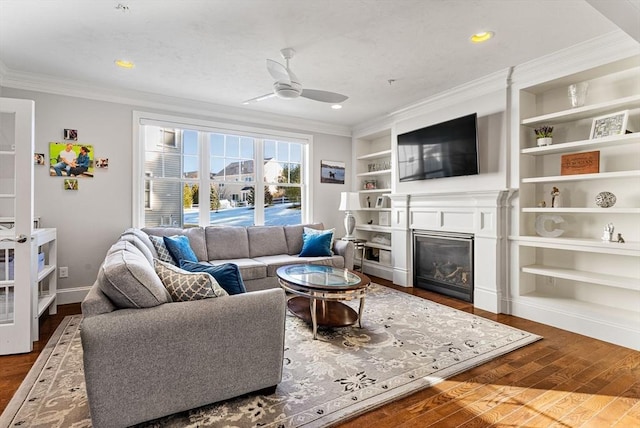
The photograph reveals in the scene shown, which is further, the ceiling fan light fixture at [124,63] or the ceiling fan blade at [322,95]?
the ceiling fan light fixture at [124,63]

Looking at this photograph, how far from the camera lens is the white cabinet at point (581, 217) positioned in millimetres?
2951

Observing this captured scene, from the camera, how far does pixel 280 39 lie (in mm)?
2875

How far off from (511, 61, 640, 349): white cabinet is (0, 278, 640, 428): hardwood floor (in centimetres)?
49

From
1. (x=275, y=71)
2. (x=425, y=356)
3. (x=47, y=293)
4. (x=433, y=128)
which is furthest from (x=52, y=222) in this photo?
(x=433, y=128)

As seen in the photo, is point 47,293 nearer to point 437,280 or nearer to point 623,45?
point 437,280

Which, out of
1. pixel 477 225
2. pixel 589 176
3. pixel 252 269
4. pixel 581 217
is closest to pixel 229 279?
pixel 252 269

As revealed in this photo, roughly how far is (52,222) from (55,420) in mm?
2923

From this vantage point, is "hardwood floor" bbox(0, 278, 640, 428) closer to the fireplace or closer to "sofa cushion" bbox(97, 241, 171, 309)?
"sofa cushion" bbox(97, 241, 171, 309)

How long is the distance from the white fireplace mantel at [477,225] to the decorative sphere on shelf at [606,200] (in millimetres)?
768

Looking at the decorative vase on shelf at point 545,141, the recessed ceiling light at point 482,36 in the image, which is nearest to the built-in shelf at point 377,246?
Answer: the decorative vase on shelf at point 545,141

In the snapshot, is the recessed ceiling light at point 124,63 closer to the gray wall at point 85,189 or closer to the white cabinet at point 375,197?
the gray wall at point 85,189

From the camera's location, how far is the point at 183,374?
5.76ft

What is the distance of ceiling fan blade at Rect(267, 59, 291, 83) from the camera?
2.68m

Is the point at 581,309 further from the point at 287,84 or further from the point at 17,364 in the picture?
the point at 17,364
